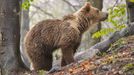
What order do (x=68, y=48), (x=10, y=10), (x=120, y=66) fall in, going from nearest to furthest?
(x=120, y=66) → (x=10, y=10) → (x=68, y=48)

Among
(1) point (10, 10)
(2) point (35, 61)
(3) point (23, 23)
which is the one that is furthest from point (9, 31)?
(3) point (23, 23)

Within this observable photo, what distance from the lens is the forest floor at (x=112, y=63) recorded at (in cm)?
784

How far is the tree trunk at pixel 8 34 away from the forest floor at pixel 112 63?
1312 millimetres

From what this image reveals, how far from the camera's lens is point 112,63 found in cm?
829

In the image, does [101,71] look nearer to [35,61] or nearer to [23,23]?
[35,61]

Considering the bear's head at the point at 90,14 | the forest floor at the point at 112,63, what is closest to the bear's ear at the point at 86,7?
the bear's head at the point at 90,14

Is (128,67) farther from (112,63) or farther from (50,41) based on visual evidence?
(50,41)

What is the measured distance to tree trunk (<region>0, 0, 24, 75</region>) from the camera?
10.2 meters

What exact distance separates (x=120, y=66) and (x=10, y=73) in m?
3.16

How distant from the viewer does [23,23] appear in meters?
26.2

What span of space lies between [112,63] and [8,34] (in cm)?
293

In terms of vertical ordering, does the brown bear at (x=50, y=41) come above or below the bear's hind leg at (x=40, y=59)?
above

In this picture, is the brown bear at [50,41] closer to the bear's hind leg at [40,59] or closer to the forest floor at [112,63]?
the bear's hind leg at [40,59]

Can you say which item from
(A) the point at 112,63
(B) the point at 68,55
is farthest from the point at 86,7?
(A) the point at 112,63
